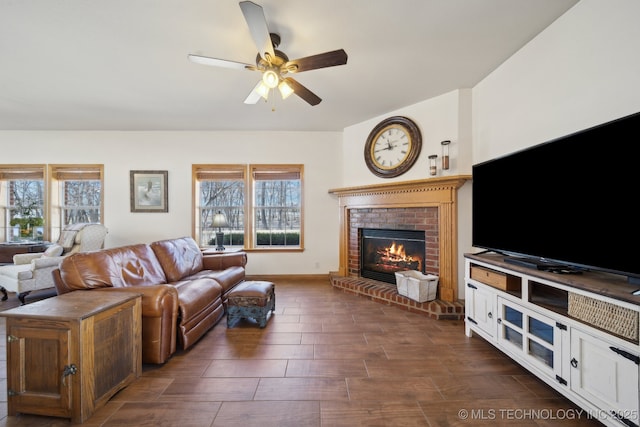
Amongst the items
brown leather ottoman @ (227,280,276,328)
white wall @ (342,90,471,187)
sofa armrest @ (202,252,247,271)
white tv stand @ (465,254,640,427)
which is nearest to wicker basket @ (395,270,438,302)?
white tv stand @ (465,254,640,427)

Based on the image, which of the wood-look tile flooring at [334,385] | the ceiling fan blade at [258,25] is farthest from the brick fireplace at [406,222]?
the ceiling fan blade at [258,25]

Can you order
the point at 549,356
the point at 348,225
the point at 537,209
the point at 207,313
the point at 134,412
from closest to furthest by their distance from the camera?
the point at 134,412 < the point at 549,356 < the point at 537,209 < the point at 207,313 < the point at 348,225

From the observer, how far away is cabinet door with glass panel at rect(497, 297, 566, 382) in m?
1.62

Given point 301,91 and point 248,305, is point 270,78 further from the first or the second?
point 248,305

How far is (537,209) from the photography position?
192 centimetres

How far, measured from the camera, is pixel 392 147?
12.7 ft

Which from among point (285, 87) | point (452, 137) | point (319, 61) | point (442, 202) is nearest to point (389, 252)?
point (442, 202)

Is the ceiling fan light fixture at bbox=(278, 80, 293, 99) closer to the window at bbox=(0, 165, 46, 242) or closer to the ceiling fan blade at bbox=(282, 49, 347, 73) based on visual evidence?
the ceiling fan blade at bbox=(282, 49, 347, 73)

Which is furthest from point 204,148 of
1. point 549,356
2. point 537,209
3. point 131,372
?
point 549,356

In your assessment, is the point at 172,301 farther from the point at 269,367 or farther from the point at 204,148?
the point at 204,148

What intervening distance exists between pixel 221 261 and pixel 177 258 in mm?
666

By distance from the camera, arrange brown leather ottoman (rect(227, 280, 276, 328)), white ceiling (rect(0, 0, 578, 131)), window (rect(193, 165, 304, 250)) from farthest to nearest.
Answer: window (rect(193, 165, 304, 250)) → brown leather ottoman (rect(227, 280, 276, 328)) → white ceiling (rect(0, 0, 578, 131))

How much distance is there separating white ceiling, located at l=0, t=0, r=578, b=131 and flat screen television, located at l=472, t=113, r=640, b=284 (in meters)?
1.14

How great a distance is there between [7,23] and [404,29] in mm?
3199
